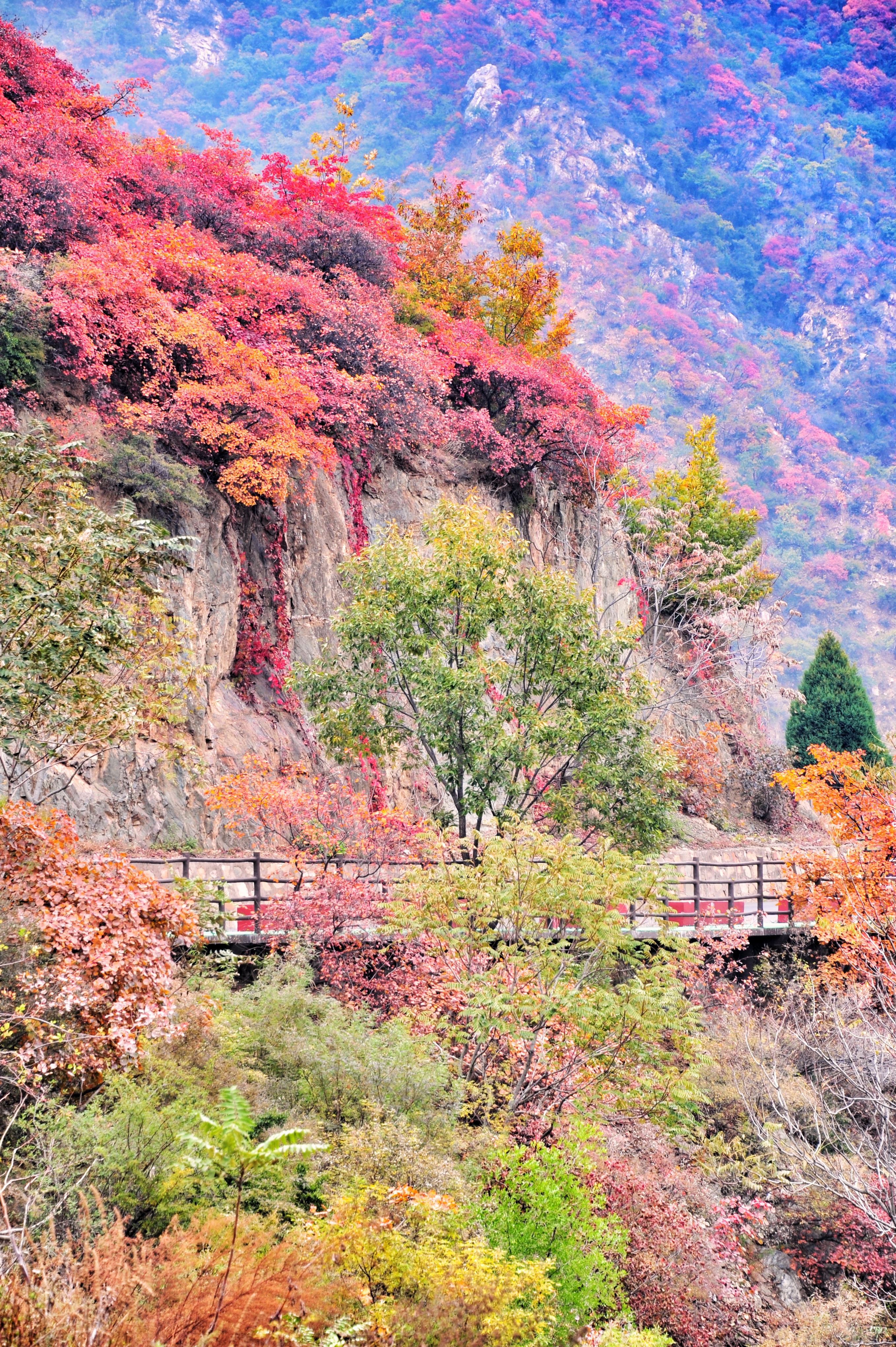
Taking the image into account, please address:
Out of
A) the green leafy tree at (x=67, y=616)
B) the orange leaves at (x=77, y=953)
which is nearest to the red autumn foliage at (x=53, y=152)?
the green leafy tree at (x=67, y=616)

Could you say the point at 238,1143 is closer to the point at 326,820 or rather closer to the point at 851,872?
the point at 326,820

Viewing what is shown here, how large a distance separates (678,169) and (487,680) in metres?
97.1

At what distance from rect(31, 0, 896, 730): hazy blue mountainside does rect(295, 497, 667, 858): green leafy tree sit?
5096cm

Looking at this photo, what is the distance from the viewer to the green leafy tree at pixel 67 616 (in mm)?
7426

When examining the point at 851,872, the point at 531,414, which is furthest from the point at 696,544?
the point at 851,872

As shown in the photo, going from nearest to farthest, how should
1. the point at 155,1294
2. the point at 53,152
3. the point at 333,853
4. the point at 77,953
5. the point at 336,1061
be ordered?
the point at 155,1294 → the point at 77,953 → the point at 336,1061 → the point at 333,853 → the point at 53,152

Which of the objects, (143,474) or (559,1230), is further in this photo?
(143,474)

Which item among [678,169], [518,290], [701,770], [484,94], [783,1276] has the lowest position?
[783,1276]

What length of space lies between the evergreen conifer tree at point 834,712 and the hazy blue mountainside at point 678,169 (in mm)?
31359

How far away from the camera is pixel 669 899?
10.9m

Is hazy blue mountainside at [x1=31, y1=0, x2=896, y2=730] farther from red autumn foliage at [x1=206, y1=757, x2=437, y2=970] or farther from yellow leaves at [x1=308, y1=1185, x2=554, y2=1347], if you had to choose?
yellow leaves at [x1=308, y1=1185, x2=554, y2=1347]

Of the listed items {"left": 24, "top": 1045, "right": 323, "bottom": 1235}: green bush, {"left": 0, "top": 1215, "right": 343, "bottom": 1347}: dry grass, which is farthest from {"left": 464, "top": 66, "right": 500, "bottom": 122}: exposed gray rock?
{"left": 0, "top": 1215, "right": 343, "bottom": 1347}: dry grass

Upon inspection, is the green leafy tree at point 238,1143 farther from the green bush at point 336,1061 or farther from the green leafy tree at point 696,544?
the green leafy tree at point 696,544

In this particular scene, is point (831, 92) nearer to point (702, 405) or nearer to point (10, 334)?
point (702, 405)
